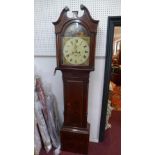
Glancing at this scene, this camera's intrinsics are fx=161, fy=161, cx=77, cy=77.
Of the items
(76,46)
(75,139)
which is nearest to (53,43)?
(76,46)

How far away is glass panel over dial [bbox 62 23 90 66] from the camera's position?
65.7 inches

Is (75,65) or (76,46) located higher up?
(76,46)

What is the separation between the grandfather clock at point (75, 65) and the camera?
164cm

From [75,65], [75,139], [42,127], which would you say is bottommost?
[75,139]

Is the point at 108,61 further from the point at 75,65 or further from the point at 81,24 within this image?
the point at 81,24

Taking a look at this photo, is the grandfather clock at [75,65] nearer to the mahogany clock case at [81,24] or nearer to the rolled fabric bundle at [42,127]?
the mahogany clock case at [81,24]

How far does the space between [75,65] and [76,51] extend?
0.49 feet

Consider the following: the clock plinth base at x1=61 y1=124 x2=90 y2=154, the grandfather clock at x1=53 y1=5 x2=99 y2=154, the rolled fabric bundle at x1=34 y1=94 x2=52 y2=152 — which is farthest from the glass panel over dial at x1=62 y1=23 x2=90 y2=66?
the clock plinth base at x1=61 y1=124 x2=90 y2=154

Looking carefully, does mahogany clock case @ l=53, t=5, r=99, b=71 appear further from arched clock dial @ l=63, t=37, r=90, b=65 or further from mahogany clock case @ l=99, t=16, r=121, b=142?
mahogany clock case @ l=99, t=16, r=121, b=142

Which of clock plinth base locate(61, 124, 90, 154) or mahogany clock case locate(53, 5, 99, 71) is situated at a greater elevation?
mahogany clock case locate(53, 5, 99, 71)

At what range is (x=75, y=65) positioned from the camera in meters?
1.73
